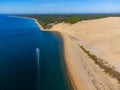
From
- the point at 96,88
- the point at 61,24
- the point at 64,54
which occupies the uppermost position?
the point at 96,88

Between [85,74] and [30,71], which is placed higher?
[85,74]

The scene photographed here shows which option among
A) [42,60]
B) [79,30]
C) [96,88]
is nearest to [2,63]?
[42,60]

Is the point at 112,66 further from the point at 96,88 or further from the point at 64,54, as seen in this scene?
the point at 64,54

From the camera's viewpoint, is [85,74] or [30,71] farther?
[30,71]

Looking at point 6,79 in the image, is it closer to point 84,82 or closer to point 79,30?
point 84,82

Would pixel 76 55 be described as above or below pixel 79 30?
above

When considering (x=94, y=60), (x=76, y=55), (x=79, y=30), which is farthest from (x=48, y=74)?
(x=79, y=30)

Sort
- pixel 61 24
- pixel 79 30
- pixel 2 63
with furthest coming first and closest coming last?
pixel 61 24 → pixel 79 30 → pixel 2 63

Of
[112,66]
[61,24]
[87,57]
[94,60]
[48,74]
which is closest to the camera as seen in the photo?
[48,74]

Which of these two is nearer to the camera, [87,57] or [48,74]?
[48,74]
